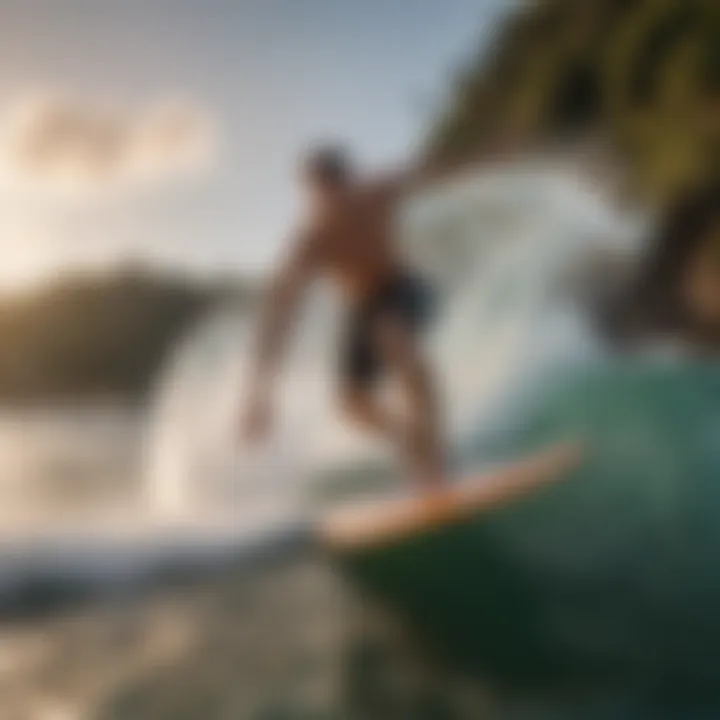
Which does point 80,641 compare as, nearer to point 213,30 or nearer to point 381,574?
point 381,574

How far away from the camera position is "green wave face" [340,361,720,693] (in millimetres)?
1294

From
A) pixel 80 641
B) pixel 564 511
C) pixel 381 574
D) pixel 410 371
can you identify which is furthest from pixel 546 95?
pixel 80 641

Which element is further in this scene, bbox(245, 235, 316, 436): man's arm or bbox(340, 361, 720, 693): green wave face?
bbox(245, 235, 316, 436): man's arm

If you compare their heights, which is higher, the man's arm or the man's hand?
the man's arm

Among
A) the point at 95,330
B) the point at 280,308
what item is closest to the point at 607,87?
the point at 280,308

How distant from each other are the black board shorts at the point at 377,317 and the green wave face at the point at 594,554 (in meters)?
0.14

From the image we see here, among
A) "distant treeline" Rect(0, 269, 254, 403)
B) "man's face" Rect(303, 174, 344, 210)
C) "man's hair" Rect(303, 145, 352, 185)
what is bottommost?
"distant treeline" Rect(0, 269, 254, 403)

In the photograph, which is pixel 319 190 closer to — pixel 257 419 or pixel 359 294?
pixel 359 294

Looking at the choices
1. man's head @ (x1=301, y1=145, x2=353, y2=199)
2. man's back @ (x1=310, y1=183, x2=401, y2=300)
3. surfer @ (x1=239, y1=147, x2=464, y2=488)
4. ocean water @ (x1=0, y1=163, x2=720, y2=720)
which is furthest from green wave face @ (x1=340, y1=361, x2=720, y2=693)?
man's head @ (x1=301, y1=145, x2=353, y2=199)

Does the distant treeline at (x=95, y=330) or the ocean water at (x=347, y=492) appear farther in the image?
the distant treeline at (x=95, y=330)

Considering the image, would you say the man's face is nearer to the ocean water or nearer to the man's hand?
the ocean water

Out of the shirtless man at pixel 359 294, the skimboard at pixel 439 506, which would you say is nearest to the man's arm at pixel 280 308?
the shirtless man at pixel 359 294

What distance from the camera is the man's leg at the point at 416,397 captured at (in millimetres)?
1361

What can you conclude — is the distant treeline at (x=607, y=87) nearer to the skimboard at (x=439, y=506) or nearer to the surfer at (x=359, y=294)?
the surfer at (x=359, y=294)
